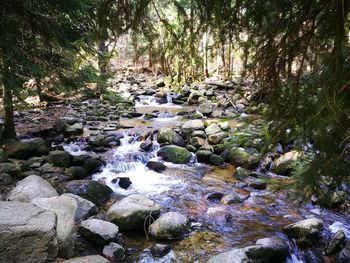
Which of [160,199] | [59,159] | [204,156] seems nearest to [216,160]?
[204,156]

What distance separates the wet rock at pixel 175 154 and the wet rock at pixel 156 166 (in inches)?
20.9

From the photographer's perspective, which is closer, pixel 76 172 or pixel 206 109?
pixel 76 172

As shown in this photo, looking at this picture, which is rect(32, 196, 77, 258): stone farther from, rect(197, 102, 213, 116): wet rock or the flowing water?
rect(197, 102, 213, 116): wet rock

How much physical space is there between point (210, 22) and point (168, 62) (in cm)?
49

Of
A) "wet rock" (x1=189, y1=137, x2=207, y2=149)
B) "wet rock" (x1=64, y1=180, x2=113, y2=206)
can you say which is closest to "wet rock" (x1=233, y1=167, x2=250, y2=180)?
"wet rock" (x1=189, y1=137, x2=207, y2=149)

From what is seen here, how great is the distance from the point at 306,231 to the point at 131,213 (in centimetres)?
255

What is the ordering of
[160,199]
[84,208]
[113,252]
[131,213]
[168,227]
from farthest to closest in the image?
1. [160,199]
2. [84,208]
3. [131,213]
4. [168,227]
5. [113,252]

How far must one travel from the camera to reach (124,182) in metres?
7.42

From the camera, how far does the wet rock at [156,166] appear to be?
8336 millimetres

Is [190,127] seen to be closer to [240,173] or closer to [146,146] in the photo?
[146,146]

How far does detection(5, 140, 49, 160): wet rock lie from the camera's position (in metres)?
8.33

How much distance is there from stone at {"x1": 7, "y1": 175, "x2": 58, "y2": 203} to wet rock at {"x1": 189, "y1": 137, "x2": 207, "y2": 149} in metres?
4.75

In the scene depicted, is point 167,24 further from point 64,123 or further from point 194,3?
point 64,123

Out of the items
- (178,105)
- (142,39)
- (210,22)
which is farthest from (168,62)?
(178,105)
